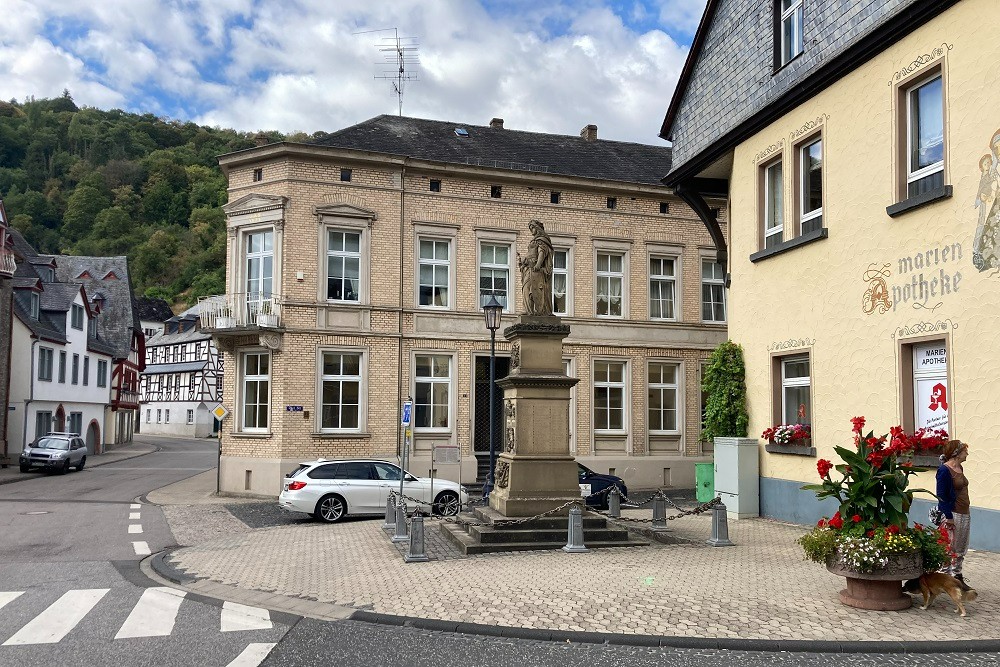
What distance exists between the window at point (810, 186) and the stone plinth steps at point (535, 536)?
6451 mm

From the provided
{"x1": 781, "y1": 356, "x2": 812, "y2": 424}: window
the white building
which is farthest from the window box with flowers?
the white building

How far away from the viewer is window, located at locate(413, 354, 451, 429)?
973 inches

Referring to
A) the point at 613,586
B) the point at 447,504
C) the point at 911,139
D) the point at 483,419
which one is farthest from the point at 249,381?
the point at 911,139

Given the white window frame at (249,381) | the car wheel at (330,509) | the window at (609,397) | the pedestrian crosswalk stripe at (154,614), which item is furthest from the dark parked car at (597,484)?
the pedestrian crosswalk stripe at (154,614)

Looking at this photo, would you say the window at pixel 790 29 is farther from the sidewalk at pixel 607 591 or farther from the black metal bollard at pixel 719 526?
the sidewalk at pixel 607 591

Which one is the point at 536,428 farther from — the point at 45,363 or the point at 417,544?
the point at 45,363

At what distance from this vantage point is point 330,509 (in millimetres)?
17641

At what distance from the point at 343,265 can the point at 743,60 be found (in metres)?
12.3

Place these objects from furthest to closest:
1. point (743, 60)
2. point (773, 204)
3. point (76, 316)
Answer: point (76, 316), point (743, 60), point (773, 204)

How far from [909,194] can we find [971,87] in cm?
181

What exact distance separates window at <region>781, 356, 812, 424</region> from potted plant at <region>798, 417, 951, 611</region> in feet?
23.1

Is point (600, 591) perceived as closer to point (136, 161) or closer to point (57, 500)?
point (57, 500)

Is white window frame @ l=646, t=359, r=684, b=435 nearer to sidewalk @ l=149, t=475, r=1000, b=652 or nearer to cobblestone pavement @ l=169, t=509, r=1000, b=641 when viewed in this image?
cobblestone pavement @ l=169, t=509, r=1000, b=641

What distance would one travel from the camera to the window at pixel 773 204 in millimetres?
16312
